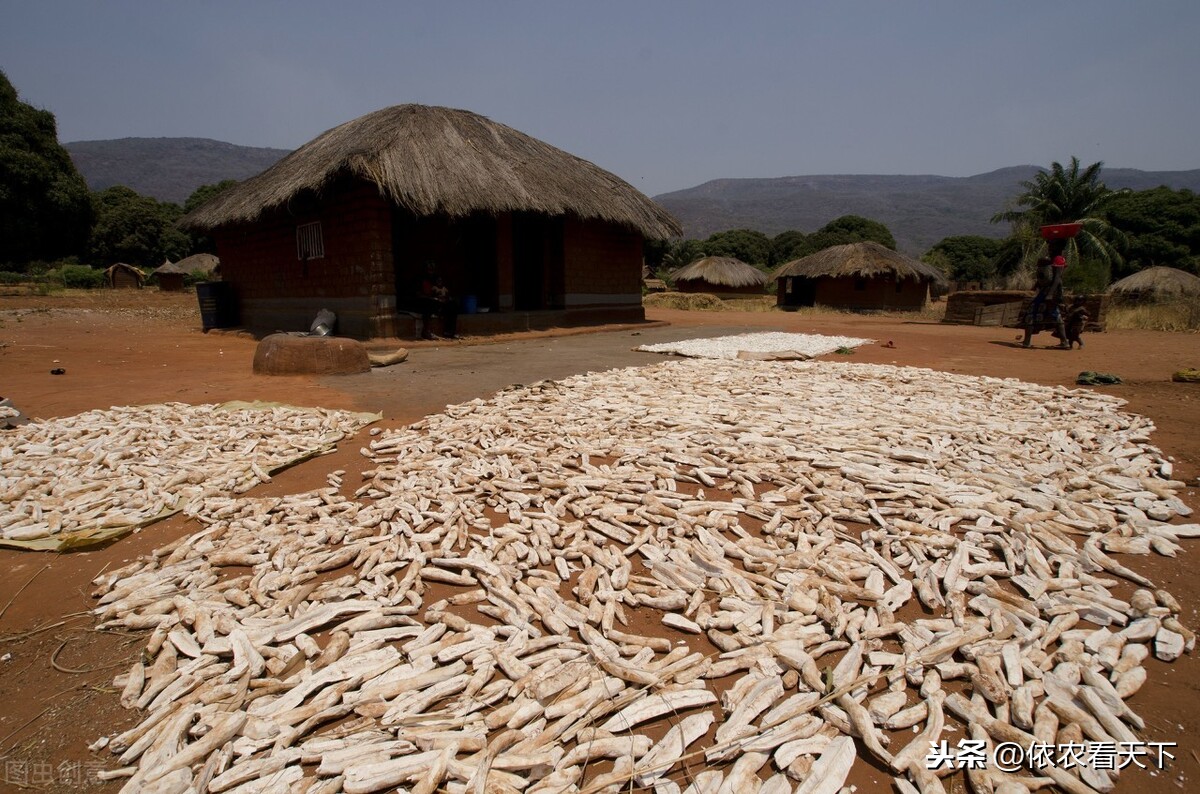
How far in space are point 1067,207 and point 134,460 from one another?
35.3 meters

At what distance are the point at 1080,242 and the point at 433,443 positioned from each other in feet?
104

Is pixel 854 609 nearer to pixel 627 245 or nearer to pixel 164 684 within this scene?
pixel 164 684

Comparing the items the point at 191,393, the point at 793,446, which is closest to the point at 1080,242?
the point at 793,446

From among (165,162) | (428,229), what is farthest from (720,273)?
(165,162)

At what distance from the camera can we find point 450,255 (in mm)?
12078

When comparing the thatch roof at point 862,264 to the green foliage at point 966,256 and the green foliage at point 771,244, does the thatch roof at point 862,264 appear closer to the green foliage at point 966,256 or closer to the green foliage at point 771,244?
the green foliage at point 771,244

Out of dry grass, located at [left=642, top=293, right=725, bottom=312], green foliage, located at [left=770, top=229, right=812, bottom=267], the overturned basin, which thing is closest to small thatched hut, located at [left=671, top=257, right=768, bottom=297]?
dry grass, located at [left=642, top=293, right=725, bottom=312]

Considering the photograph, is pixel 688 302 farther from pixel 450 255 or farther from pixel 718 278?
pixel 450 255

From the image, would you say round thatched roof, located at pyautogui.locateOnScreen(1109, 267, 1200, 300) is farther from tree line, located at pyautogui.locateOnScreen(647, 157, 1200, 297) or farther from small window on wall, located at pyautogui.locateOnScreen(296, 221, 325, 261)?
small window on wall, located at pyautogui.locateOnScreen(296, 221, 325, 261)

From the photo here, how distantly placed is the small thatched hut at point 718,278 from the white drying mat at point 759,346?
18779 millimetres

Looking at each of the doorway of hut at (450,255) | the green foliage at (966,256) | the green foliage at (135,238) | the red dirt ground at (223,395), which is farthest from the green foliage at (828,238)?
the green foliage at (135,238)

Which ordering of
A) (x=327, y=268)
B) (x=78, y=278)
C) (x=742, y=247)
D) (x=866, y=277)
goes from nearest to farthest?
(x=327, y=268), (x=866, y=277), (x=78, y=278), (x=742, y=247)

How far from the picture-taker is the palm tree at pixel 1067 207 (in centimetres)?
2602

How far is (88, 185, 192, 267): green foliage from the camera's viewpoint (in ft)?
120
